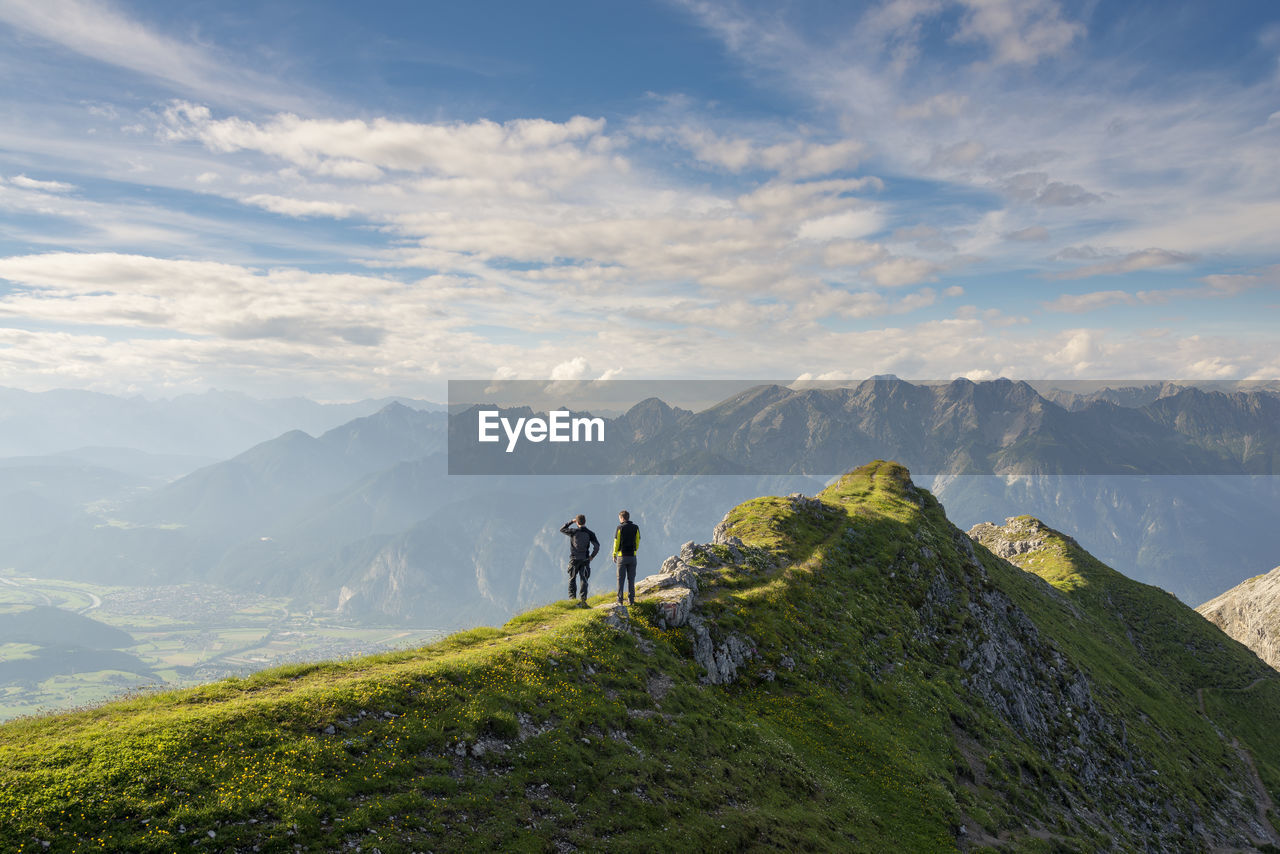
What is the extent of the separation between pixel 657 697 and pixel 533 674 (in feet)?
24.9

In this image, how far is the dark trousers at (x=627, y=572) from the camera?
1437 inches

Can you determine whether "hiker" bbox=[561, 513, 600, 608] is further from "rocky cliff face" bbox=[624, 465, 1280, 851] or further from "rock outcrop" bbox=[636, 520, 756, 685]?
"rocky cliff face" bbox=[624, 465, 1280, 851]

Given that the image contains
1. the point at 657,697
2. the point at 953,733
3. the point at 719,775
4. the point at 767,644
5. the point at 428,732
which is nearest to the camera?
the point at 428,732

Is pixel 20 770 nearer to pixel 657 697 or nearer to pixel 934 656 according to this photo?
pixel 657 697

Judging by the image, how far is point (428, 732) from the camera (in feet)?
75.8

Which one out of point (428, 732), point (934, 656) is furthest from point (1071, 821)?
point (428, 732)

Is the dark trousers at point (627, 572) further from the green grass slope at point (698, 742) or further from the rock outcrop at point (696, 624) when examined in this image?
→ the rock outcrop at point (696, 624)

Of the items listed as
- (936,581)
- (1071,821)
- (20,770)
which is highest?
(20,770)

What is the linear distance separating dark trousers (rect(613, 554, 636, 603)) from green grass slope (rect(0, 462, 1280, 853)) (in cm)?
170

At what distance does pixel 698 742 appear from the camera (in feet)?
98.2

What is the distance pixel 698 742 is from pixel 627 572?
11168mm

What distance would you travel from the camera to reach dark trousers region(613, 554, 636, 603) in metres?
36.5

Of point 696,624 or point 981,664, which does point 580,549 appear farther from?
point 981,664

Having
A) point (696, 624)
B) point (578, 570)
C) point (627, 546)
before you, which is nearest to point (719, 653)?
point (696, 624)
